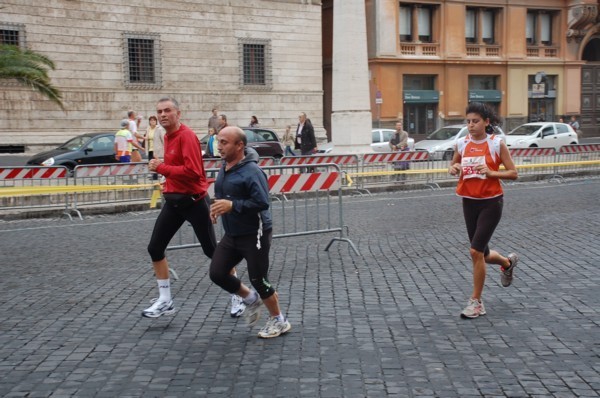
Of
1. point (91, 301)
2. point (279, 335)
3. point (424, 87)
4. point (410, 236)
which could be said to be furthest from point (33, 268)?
point (424, 87)

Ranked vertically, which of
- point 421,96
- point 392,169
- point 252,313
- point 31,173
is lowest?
point 252,313

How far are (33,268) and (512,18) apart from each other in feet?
146

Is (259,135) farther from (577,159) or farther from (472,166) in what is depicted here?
(472,166)

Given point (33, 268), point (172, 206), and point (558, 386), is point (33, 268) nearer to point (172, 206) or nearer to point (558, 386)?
point (172, 206)

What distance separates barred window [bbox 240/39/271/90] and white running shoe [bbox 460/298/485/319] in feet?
106

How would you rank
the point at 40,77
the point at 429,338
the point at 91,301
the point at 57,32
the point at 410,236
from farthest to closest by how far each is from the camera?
the point at 57,32 → the point at 40,77 → the point at 410,236 → the point at 91,301 → the point at 429,338

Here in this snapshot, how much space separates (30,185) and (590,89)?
45.2m

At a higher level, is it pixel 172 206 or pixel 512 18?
pixel 512 18

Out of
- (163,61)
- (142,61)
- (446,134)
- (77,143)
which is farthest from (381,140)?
(77,143)

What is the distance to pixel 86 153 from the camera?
23578 millimetres

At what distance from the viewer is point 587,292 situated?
805 centimetres

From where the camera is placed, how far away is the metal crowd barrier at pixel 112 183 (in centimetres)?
1638

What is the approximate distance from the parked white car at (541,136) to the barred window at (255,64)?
1188cm

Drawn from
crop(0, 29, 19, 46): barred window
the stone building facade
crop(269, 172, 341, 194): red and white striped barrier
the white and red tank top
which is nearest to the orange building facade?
the stone building facade
